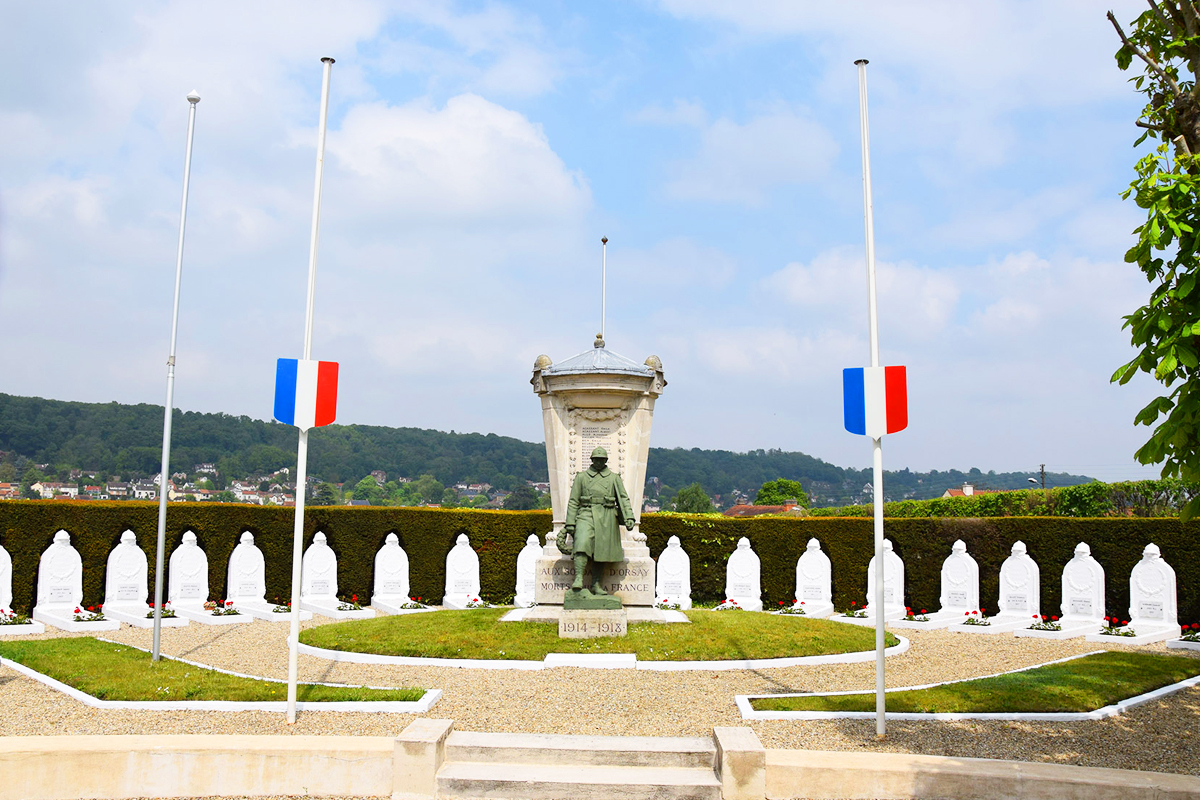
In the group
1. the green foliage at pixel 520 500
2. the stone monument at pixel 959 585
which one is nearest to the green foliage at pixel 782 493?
the green foliage at pixel 520 500

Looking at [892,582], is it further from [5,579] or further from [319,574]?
[5,579]

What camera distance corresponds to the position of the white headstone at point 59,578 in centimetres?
1386

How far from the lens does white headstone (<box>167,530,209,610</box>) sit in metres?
14.6

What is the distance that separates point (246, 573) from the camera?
1523 centimetres

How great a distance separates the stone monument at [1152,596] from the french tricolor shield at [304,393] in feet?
39.7

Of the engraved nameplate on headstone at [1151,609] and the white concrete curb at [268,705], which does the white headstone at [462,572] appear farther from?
the engraved nameplate on headstone at [1151,609]

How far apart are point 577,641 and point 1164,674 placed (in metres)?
6.64

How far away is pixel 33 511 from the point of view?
1455cm

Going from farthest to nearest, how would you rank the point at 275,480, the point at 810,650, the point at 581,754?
1. the point at 275,480
2. the point at 810,650
3. the point at 581,754

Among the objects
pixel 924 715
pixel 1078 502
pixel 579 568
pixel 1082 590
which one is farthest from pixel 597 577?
pixel 1078 502

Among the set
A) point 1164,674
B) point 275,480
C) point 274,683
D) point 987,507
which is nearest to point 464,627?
point 274,683

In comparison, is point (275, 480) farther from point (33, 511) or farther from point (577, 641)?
point (577, 641)

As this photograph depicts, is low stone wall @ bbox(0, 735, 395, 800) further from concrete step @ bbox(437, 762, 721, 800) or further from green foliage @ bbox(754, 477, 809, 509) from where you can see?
green foliage @ bbox(754, 477, 809, 509)

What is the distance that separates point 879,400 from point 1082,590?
9.55 metres
